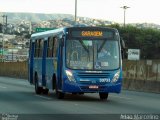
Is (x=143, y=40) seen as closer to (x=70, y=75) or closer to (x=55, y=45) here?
(x=55, y=45)

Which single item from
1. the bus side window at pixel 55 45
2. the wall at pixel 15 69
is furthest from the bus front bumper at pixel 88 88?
the wall at pixel 15 69

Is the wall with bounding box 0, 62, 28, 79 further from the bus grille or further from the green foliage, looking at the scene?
the green foliage

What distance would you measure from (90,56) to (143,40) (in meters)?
115

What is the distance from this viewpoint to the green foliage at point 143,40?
440 feet

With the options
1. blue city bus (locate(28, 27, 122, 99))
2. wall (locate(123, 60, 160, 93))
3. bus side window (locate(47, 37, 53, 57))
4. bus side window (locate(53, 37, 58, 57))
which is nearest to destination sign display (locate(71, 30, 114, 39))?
blue city bus (locate(28, 27, 122, 99))

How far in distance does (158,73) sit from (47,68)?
1287cm

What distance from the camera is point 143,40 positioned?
451 feet

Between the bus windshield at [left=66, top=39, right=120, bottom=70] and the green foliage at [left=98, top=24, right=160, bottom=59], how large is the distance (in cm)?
10784

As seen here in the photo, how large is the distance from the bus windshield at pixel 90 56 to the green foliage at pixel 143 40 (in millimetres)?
107840

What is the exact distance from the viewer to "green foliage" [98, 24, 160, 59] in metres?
134

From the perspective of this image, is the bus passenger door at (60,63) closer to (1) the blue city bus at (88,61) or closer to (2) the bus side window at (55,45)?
(1) the blue city bus at (88,61)

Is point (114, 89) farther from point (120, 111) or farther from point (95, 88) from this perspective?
point (120, 111)

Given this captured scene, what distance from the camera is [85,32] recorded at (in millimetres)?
23641

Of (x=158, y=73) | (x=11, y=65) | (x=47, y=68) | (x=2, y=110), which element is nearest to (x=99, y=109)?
(x=2, y=110)
